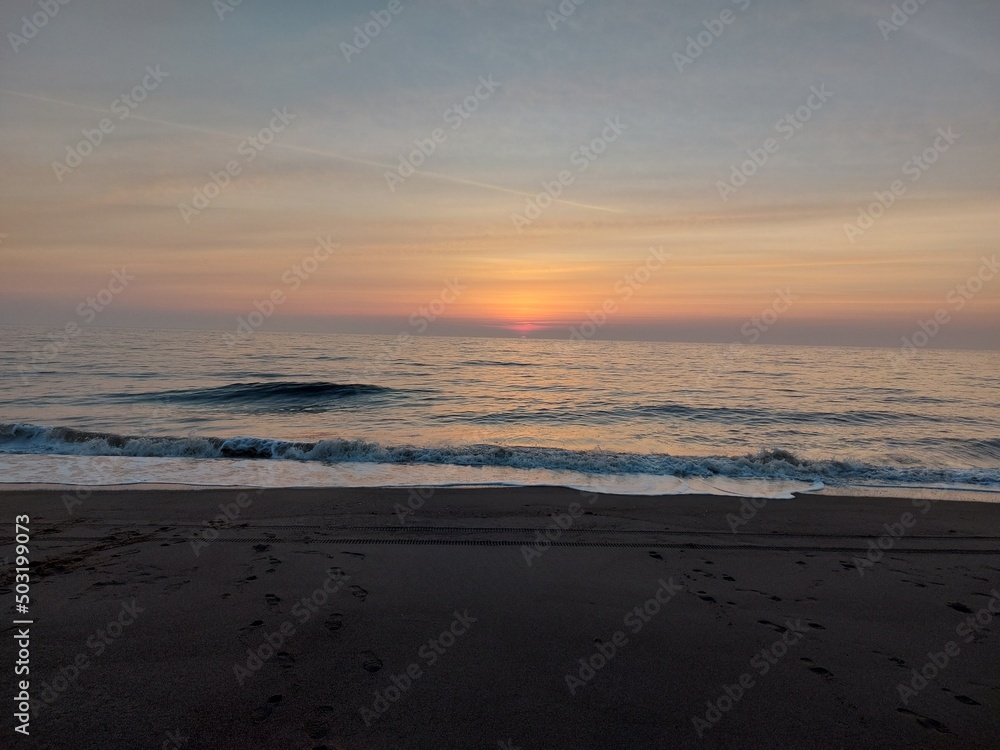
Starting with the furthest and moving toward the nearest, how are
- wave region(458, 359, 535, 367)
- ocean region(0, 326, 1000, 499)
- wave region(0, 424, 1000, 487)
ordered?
wave region(458, 359, 535, 367)
wave region(0, 424, 1000, 487)
ocean region(0, 326, 1000, 499)

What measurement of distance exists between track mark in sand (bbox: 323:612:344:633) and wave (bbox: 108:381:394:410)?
19.2 m

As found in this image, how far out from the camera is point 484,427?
18.8 meters

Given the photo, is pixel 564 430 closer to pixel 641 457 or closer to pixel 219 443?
pixel 641 457

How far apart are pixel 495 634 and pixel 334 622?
1402 mm

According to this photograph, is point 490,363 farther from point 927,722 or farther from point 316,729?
point 316,729

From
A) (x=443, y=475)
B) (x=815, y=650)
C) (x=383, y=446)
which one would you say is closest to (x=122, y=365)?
(x=383, y=446)

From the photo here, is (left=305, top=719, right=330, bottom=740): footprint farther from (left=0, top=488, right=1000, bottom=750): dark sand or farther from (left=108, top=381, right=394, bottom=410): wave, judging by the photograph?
(left=108, top=381, right=394, bottom=410): wave

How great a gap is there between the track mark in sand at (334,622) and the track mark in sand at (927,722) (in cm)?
423

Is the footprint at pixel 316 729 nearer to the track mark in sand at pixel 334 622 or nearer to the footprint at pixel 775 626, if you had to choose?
the track mark in sand at pixel 334 622

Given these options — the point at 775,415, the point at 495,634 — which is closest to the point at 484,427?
the point at 775,415

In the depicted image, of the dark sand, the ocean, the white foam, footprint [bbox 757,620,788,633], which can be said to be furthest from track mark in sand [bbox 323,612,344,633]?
the ocean

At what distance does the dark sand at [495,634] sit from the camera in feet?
11.9

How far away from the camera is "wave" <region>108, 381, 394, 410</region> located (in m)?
23.3

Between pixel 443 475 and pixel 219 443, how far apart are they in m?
6.33
